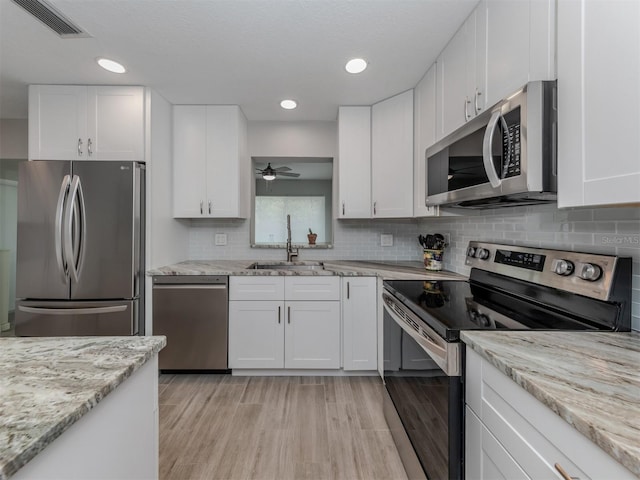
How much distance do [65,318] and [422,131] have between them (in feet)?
9.83

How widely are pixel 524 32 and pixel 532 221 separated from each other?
2.84 feet

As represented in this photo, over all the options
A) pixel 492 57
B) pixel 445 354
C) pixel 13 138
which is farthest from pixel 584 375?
pixel 13 138

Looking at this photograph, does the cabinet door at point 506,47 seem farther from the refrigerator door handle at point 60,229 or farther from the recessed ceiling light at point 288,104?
the refrigerator door handle at point 60,229

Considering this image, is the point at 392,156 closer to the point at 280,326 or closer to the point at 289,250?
the point at 289,250

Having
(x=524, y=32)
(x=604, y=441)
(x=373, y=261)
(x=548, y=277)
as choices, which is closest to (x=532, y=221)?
(x=548, y=277)

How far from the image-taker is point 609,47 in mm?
807

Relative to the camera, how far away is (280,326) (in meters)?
2.48

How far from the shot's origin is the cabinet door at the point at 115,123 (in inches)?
93.4

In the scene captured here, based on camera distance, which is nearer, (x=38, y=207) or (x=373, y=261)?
(x=38, y=207)

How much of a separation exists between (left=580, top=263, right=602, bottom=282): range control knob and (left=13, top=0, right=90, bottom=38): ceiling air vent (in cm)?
275

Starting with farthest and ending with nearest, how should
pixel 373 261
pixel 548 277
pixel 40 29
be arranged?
1. pixel 373 261
2. pixel 40 29
3. pixel 548 277

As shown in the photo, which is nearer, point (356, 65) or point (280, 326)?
point (356, 65)

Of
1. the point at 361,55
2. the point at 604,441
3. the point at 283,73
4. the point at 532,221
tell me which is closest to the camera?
the point at 604,441

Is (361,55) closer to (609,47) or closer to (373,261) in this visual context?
(609,47)
